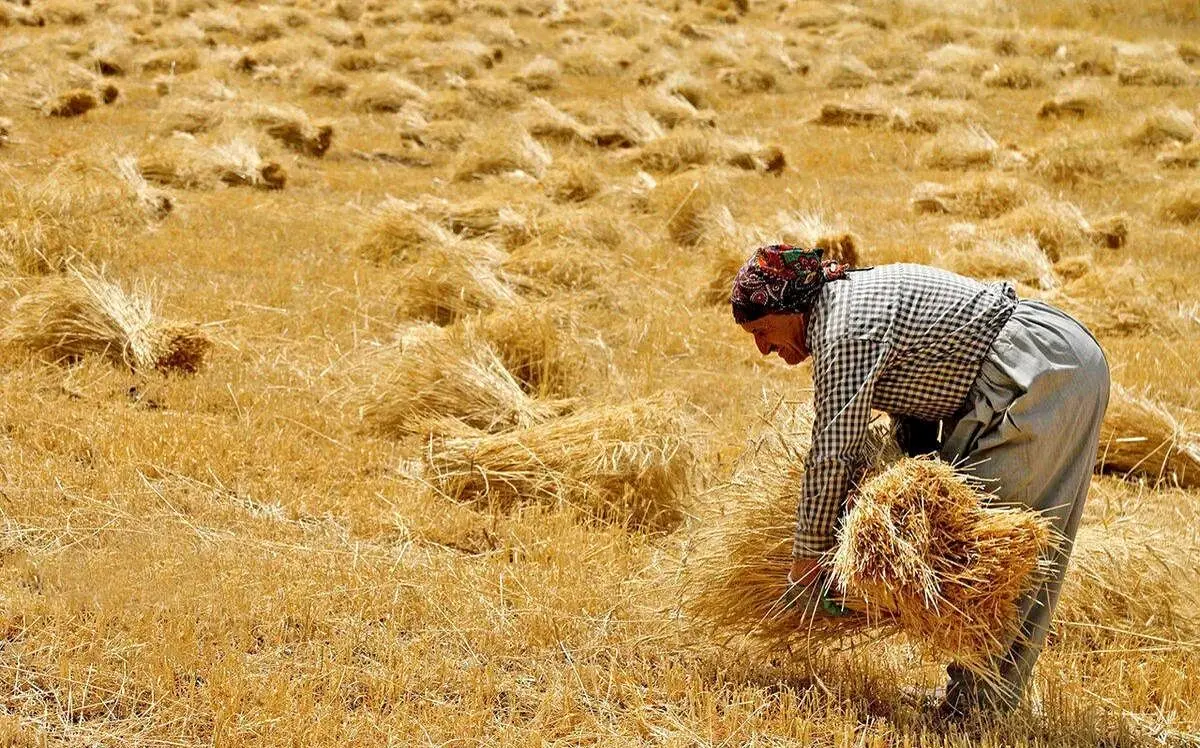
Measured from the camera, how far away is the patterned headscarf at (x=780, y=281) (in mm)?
2959

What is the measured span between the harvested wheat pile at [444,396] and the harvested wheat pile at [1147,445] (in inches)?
93.6

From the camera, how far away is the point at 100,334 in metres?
5.54

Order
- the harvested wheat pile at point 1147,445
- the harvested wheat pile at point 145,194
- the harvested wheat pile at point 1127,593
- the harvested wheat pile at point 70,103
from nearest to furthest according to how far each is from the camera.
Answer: the harvested wheat pile at point 1127,593, the harvested wheat pile at point 1147,445, the harvested wheat pile at point 145,194, the harvested wheat pile at point 70,103

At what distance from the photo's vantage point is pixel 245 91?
12539mm

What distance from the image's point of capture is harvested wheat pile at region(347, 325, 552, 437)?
5051 millimetres

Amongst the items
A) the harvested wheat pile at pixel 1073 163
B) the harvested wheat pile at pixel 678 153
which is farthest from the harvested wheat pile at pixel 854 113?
the harvested wheat pile at pixel 678 153

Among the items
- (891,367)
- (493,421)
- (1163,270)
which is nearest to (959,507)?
(891,367)

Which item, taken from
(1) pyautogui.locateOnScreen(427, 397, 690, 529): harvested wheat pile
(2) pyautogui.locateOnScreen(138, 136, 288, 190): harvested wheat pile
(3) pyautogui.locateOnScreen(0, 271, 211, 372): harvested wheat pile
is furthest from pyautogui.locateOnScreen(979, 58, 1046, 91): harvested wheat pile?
(3) pyautogui.locateOnScreen(0, 271, 211, 372): harvested wheat pile

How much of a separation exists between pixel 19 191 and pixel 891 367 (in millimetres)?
6200

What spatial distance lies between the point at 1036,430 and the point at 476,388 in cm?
273

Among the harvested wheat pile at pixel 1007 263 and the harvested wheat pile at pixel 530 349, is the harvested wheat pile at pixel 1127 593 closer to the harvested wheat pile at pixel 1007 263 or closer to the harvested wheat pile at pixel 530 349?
the harvested wheat pile at pixel 530 349

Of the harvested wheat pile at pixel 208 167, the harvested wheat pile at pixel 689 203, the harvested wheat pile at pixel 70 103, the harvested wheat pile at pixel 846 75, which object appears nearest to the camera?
the harvested wheat pile at pixel 689 203

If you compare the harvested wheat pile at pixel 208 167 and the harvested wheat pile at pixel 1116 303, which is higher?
the harvested wheat pile at pixel 1116 303

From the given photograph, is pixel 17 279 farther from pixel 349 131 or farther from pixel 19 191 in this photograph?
pixel 349 131
